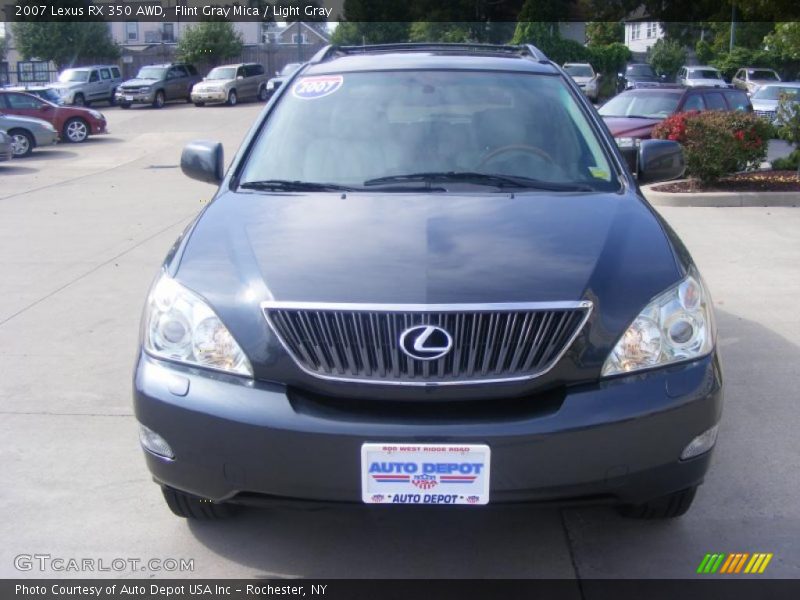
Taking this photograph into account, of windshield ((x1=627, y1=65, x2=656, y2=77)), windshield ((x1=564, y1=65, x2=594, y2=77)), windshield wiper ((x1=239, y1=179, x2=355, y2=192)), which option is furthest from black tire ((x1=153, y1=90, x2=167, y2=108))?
windshield wiper ((x1=239, y1=179, x2=355, y2=192))

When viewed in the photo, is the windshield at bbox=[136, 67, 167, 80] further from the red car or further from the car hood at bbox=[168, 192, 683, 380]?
the car hood at bbox=[168, 192, 683, 380]

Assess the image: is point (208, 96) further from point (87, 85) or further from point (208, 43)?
point (208, 43)

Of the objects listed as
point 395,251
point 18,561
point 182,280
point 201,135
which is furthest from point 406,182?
point 201,135

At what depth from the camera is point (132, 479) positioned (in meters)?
3.98

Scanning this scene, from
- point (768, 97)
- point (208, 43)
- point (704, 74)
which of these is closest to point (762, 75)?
point (704, 74)

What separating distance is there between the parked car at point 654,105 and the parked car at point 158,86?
2432 centimetres

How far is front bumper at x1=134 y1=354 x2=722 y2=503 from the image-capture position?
8.93ft

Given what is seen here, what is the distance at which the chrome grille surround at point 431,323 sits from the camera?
280 centimetres

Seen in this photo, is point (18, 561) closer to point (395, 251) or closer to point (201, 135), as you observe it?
point (395, 251)

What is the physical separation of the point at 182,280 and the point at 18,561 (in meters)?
1.22

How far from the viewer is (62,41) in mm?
47531

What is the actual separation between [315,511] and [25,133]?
18.9 m

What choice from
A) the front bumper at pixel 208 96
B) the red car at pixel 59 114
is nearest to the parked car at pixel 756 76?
the front bumper at pixel 208 96

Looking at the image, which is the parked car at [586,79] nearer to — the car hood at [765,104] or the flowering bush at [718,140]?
the car hood at [765,104]
